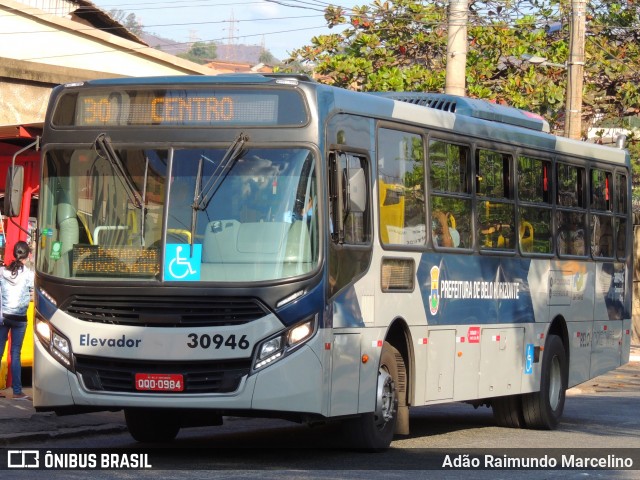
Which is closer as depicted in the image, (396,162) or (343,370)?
(343,370)

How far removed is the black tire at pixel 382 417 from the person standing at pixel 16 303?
5.08m

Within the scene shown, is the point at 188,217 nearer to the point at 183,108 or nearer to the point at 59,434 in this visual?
the point at 183,108

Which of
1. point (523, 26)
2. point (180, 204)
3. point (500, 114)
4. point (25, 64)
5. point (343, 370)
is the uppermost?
point (523, 26)

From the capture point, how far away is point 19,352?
15391 mm

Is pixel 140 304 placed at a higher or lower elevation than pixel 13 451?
higher

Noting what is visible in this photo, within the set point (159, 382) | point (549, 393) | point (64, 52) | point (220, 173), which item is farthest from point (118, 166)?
point (64, 52)

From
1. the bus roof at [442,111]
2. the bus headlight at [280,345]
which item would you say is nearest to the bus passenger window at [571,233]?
the bus roof at [442,111]

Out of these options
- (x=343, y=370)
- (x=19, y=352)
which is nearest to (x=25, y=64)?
(x=19, y=352)

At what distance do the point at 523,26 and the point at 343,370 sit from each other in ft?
67.8

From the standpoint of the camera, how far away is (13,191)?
11109 mm

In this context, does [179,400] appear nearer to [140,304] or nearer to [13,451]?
[140,304]

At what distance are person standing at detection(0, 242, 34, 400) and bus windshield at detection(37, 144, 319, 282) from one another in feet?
13.8

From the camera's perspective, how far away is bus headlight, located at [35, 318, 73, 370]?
10.9m

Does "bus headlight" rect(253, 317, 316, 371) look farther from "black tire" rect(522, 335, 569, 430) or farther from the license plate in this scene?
"black tire" rect(522, 335, 569, 430)
